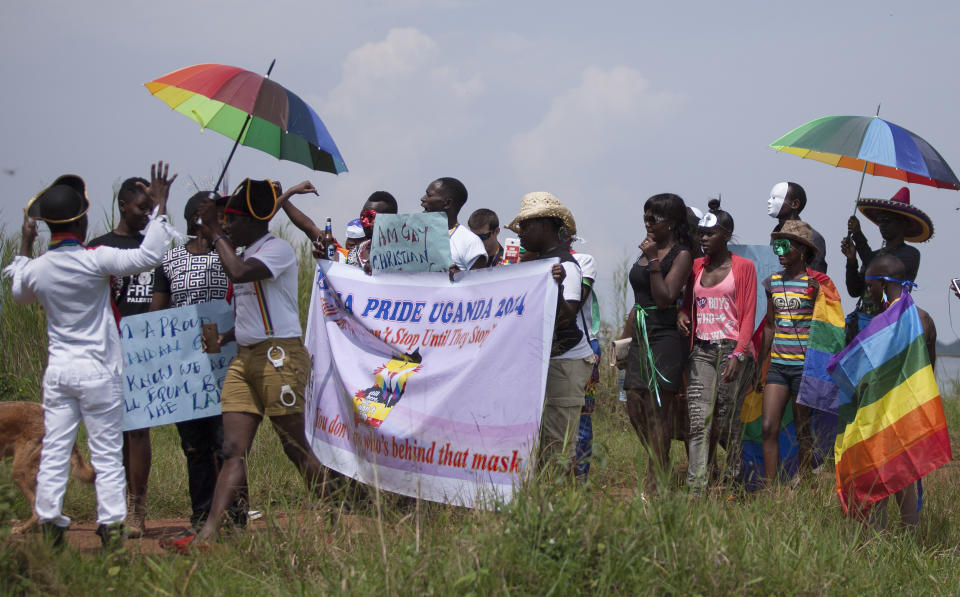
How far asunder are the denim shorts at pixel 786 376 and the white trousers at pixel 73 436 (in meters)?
4.17

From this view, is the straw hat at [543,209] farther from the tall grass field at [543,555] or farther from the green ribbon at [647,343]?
the tall grass field at [543,555]

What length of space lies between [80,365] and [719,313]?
12.8 ft

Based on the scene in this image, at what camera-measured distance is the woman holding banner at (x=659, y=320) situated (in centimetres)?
585

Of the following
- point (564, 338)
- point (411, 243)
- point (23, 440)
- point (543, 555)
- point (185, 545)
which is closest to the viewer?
point (543, 555)

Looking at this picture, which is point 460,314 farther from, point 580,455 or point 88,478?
point 88,478

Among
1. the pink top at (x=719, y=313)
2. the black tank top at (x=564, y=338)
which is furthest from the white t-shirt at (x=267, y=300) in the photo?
the pink top at (x=719, y=313)

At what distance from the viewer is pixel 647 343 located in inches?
237

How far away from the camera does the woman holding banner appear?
5.85 meters

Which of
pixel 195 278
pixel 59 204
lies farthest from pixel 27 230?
pixel 195 278

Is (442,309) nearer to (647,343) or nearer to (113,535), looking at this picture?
(647,343)

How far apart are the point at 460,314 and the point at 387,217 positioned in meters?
0.85

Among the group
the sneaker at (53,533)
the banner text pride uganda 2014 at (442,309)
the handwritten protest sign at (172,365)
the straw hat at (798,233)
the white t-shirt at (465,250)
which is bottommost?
the sneaker at (53,533)

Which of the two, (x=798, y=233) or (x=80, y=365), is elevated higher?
(x=798, y=233)

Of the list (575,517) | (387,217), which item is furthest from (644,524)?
(387,217)
